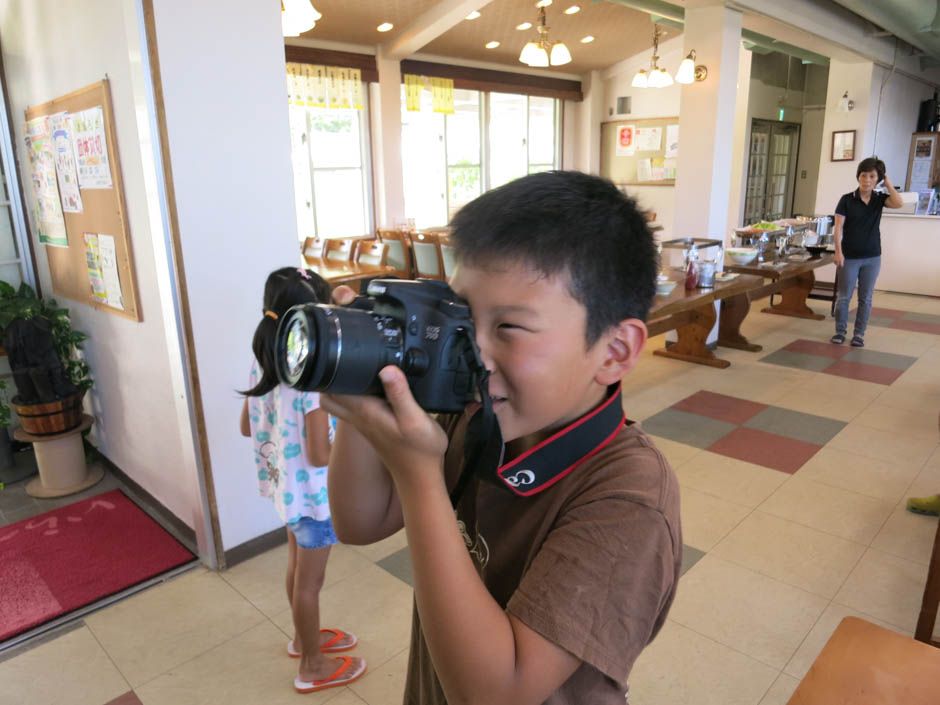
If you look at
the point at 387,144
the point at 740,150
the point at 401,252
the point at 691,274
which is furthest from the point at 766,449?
the point at 740,150

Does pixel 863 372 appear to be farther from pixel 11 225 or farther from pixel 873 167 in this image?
pixel 11 225

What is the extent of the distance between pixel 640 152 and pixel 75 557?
878 cm

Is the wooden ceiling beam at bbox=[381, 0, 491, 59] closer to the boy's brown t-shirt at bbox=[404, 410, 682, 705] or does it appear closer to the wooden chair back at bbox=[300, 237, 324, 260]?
the wooden chair back at bbox=[300, 237, 324, 260]

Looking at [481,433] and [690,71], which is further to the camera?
[690,71]

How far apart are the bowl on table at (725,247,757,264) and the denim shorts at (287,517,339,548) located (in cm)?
421

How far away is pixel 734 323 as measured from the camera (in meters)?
5.00

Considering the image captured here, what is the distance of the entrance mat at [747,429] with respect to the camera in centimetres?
317

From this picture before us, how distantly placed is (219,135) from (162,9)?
36cm

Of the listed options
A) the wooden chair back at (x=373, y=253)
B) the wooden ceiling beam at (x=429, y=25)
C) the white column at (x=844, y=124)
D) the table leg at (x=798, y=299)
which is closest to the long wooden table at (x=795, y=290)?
the table leg at (x=798, y=299)

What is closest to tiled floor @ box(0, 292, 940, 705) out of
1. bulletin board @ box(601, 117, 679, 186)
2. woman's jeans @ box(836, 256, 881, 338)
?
woman's jeans @ box(836, 256, 881, 338)

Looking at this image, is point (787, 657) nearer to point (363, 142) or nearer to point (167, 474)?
point (167, 474)

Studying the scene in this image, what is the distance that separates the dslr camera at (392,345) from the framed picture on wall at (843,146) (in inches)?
321

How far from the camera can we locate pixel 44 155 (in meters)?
2.67

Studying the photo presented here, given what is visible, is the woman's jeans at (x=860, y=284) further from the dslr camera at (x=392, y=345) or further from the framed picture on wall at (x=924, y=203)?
the dslr camera at (x=392, y=345)
